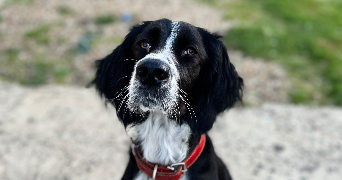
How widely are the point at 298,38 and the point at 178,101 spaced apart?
763 centimetres

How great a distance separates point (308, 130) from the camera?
6.10 meters

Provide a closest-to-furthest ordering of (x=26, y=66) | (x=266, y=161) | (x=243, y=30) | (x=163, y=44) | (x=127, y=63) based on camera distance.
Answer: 1. (x=163, y=44)
2. (x=127, y=63)
3. (x=266, y=161)
4. (x=26, y=66)
5. (x=243, y=30)

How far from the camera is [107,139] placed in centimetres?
562

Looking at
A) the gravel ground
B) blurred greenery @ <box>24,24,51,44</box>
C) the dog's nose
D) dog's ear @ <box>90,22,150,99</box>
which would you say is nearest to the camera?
the dog's nose

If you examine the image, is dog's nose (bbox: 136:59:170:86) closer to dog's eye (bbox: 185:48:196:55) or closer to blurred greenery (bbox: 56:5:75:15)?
dog's eye (bbox: 185:48:196:55)

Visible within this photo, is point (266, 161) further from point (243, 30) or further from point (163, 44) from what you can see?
point (243, 30)

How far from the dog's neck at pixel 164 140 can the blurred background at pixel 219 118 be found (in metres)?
2.05

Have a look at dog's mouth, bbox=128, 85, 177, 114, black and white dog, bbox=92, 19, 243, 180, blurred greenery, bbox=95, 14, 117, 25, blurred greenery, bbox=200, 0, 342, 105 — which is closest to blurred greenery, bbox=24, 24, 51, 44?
blurred greenery, bbox=95, 14, 117, 25

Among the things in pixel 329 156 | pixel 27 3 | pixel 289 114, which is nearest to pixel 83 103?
pixel 289 114

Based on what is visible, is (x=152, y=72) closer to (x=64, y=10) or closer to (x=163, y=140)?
(x=163, y=140)

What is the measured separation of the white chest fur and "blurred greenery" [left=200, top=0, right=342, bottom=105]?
4.71 metres

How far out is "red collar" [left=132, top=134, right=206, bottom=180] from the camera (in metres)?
2.92

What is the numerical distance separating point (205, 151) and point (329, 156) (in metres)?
3.30

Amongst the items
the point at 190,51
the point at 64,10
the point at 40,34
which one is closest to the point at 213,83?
the point at 190,51
